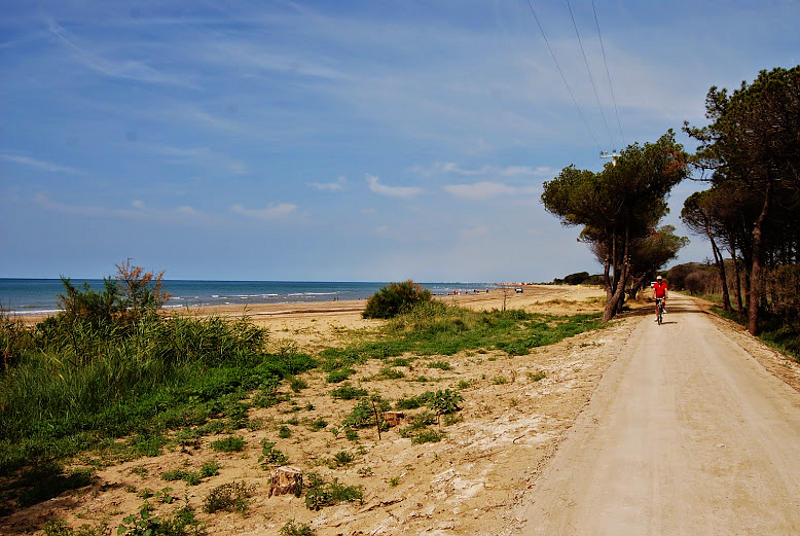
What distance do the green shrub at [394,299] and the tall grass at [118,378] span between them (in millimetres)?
14463

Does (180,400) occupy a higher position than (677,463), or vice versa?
(677,463)

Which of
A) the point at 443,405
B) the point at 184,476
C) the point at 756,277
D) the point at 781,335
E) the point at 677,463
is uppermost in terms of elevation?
the point at 756,277

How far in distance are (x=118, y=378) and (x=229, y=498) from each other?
18.1ft

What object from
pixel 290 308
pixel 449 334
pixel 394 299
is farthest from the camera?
pixel 290 308

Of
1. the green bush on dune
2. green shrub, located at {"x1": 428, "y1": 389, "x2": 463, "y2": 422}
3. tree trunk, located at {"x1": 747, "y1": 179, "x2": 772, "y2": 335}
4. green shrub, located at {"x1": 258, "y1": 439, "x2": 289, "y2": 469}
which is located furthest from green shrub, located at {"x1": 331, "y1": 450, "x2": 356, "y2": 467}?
tree trunk, located at {"x1": 747, "y1": 179, "x2": 772, "y2": 335}

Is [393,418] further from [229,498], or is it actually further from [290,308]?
[290,308]

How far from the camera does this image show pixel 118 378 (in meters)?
9.38

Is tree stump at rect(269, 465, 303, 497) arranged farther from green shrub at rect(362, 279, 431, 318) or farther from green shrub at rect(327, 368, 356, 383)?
green shrub at rect(362, 279, 431, 318)

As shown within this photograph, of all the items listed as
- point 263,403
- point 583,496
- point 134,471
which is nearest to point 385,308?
point 263,403

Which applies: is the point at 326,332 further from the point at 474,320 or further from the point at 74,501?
the point at 74,501

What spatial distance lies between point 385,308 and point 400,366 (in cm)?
1523

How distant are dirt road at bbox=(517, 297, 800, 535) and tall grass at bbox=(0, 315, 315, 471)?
6.28 m

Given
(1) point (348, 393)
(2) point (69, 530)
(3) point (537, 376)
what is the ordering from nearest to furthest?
(2) point (69, 530) < (1) point (348, 393) < (3) point (537, 376)

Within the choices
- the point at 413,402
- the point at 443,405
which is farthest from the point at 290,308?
the point at 443,405
